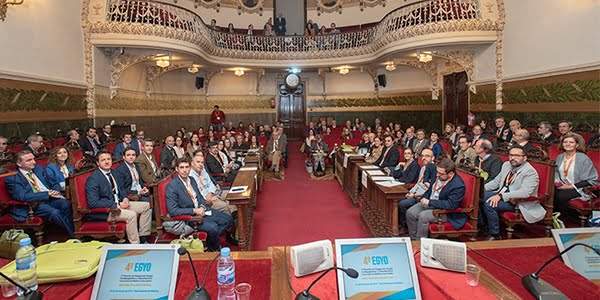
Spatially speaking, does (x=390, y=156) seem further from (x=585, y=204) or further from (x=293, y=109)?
(x=293, y=109)

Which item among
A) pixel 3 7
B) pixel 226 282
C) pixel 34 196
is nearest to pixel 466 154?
pixel 226 282

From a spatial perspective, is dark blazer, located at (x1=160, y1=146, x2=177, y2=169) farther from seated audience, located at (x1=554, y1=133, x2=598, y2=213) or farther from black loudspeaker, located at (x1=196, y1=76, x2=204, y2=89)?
black loudspeaker, located at (x1=196, y1=76, x2=204, y2=89)

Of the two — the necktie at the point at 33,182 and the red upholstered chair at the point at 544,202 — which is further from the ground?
the necktie at the point at 33,182

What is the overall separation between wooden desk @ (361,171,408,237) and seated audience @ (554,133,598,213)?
6.86 feet

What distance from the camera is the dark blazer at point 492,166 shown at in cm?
565

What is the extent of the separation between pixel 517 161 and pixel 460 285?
10.9ft

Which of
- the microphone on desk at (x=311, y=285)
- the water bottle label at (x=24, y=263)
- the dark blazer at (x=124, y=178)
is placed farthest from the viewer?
the dark blazer at (x=124, y=178)

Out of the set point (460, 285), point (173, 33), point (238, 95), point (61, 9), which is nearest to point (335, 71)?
point (238, 95)

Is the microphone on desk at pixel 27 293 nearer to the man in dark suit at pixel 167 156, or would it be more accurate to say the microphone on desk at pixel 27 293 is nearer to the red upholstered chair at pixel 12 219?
the red upholstered chair at pixel 12 219

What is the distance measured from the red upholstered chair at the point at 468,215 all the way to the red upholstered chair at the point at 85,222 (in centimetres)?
354

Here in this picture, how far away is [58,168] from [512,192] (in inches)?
238

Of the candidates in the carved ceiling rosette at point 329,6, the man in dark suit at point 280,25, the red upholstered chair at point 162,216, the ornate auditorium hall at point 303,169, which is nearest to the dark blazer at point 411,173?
the ornate auditorium hall at point 303,169

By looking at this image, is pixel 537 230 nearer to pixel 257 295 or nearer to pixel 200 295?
pixel 257 295

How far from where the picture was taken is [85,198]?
14.5ft
